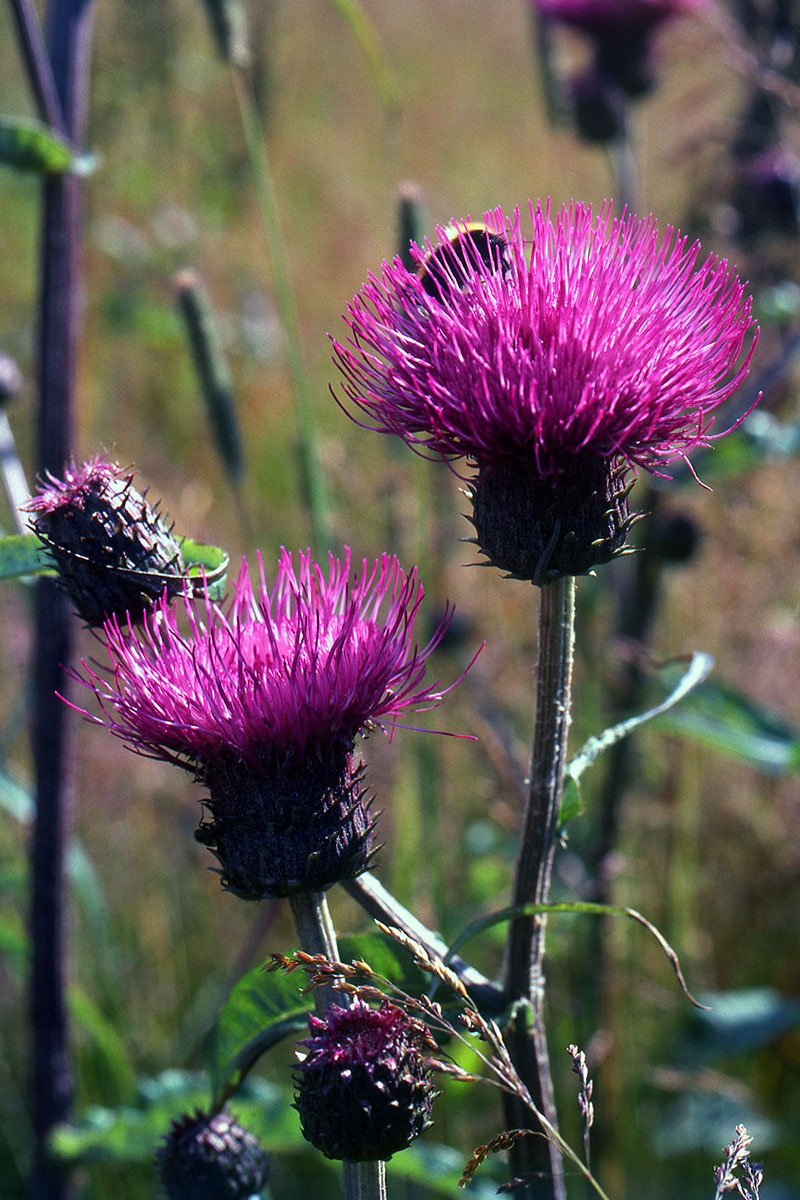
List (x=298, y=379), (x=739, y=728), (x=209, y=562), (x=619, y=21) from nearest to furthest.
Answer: (x=209, y=562), (x=298, y=379), (x=739, y=728), (x=619, y=21)

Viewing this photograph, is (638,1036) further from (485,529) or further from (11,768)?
(485,529)

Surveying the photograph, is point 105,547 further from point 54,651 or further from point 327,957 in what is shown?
point 54,651

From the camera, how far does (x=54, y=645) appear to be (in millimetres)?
2256

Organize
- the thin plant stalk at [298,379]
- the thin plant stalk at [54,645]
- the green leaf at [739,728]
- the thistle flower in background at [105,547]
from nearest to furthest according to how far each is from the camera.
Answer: the thistle flower in background at [105,547] → the thin plant stalk at [54,645] → the thin plant stalk at [298,379] → the green leaf at [739,728]

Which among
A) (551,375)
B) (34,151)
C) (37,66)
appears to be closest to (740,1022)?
(551,375)

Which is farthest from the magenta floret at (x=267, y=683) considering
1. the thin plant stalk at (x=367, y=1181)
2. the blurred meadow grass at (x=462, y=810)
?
the blurred meadow grass at (x=462, y=810)

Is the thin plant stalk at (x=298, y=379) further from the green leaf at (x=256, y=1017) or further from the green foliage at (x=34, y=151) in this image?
the green leaf at (x=256, y=1017)

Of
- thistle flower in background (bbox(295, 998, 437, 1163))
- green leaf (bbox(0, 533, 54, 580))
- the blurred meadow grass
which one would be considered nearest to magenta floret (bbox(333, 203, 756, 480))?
green leaf (bbox(0, 533, 54, 580))

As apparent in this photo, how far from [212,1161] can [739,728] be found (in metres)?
1.67

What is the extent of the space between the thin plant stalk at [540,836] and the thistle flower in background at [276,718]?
0.15 m

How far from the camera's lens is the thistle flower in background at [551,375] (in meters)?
1.30

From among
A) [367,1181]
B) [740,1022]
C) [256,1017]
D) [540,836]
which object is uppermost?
[740,1022]

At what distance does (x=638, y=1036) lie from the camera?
11.8 ft

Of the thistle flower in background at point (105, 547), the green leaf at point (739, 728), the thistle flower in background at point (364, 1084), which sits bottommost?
the thistle flower in background at point (364, 1084)
